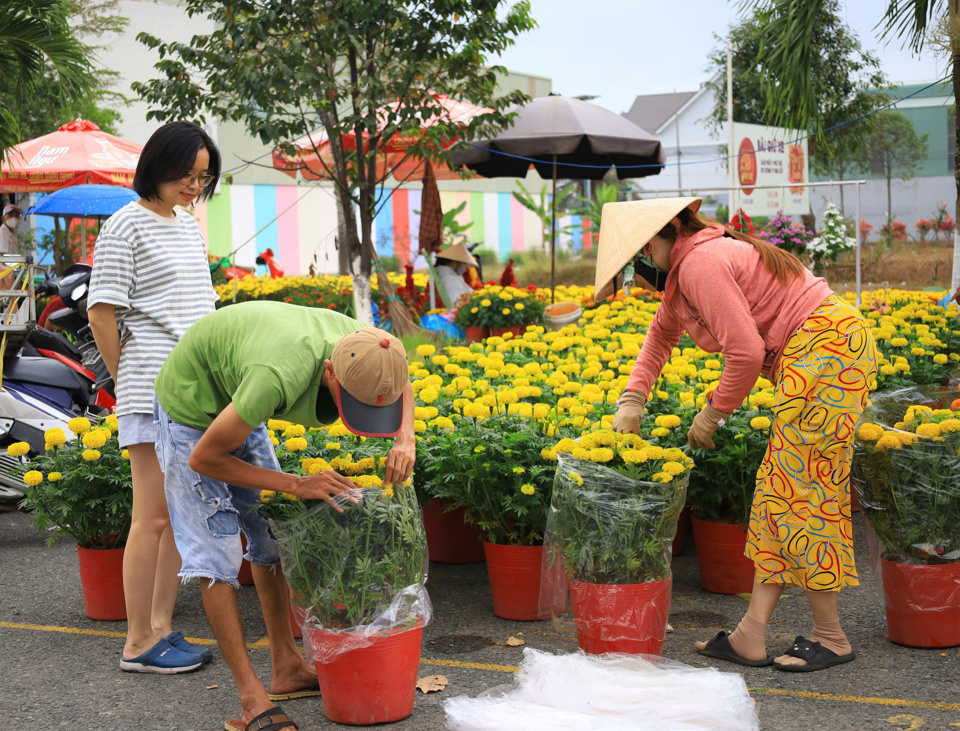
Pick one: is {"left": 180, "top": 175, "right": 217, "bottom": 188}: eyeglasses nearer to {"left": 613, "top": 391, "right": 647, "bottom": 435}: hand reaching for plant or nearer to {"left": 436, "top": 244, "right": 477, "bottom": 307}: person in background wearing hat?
{"left": 613, "top": 391, "right": 647, "bottom": 435}: hand reaching for plant

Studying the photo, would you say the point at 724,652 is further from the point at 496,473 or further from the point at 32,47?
the point at 32,47

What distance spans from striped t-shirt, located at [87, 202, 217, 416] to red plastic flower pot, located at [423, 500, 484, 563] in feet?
5.67

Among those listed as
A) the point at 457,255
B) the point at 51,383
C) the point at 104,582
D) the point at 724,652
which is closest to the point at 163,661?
the point at 104,582

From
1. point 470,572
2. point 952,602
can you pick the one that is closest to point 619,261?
point 952,602

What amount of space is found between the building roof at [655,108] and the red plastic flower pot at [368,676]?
53.3m

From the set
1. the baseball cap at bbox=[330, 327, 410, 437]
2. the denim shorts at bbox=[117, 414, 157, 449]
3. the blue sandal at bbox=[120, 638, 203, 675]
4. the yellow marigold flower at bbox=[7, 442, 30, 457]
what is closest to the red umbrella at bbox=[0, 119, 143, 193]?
the yellow marigold flower at bbox=[7, 442, 30, 457]

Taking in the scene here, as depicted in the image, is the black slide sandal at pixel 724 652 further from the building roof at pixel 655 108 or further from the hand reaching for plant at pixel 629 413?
the building roof at pixel 655 108

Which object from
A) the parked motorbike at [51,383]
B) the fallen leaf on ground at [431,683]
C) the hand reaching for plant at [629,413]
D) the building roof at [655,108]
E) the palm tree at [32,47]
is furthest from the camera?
the building roof at [655,108]

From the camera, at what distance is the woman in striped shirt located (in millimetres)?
3539

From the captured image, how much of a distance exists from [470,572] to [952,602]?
2.23m

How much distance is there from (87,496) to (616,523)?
7.49 ft

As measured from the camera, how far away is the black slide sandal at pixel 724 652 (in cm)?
356

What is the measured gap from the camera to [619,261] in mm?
3385

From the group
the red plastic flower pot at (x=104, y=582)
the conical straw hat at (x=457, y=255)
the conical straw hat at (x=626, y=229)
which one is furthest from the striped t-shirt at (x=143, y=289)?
the conical straw hat at (x=457, y=255)
